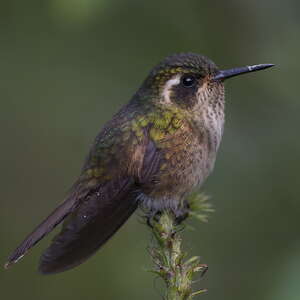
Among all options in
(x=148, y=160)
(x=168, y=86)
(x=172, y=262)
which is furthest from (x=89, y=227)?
(x=168, y=86)

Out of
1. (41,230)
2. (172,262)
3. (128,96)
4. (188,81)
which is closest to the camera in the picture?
(172,262)

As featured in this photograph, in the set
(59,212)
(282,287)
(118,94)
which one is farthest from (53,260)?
(118,94)

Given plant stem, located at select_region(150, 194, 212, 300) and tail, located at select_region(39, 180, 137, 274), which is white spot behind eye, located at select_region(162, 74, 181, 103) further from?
plant stem, located at select_region(150, 194, 212, 300)

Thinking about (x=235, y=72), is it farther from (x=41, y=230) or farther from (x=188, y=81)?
(x=41, y=230)

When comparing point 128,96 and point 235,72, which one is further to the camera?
point 128,96

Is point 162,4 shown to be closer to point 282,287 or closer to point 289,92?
point 289,92
